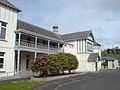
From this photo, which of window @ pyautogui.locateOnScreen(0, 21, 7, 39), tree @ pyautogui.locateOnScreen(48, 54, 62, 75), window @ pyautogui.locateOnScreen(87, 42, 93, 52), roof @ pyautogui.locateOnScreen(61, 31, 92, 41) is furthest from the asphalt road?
window @ pyautogui.locateOnScreen(87, 42, 93, 52)

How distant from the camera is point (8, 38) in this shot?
91.3ft

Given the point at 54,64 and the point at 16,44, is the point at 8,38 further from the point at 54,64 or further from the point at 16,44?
the point at 54,64

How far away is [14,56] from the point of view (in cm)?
2906

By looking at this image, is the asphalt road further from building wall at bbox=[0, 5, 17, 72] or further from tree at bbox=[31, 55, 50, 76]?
building wall at bbox=[0, 5, 17, 72]

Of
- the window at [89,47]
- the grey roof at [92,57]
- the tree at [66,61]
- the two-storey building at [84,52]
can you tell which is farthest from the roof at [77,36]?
the tree at [66,61]

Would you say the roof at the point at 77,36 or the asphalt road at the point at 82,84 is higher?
the roof at the point at 77,36

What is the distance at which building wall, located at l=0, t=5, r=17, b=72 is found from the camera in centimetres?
2689

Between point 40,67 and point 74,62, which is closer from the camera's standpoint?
point 40,67

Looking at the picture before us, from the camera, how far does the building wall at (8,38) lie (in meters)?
26.9

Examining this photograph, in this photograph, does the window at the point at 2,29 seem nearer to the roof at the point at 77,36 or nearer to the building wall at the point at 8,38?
the building wall at the point at 8,38

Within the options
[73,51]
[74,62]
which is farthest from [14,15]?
[73,51]

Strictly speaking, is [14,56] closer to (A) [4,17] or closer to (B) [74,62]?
(A) [4,17]

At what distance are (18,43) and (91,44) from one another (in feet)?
88.0

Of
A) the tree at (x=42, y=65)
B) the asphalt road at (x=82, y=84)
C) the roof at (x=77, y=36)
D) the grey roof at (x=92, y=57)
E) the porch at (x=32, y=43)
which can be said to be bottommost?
the asphalt road at (x=82, y=84)
